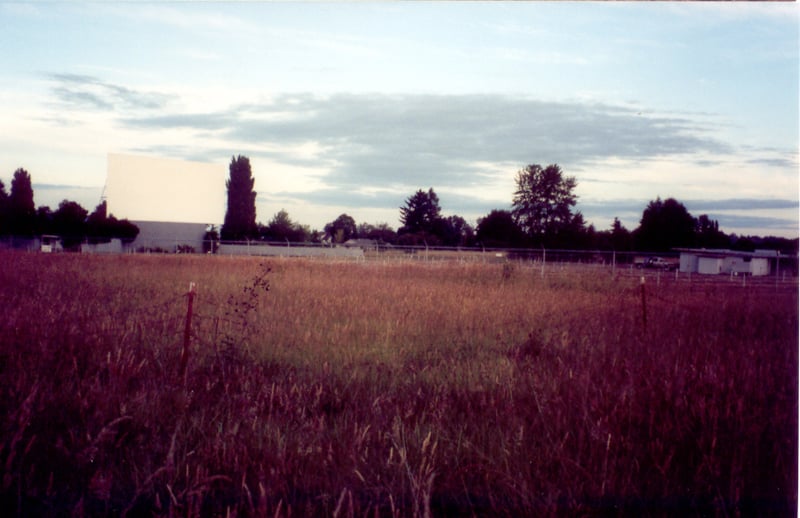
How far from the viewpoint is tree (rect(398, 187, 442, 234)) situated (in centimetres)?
5955

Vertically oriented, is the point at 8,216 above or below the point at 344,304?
above

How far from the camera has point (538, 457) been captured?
3.75 meters

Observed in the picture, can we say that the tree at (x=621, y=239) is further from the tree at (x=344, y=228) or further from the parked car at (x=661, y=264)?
the tree at (x=344, y=228)

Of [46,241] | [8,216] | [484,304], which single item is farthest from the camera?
[46,241]

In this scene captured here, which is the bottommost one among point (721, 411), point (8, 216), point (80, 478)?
point (80, 478)

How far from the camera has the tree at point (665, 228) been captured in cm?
4334

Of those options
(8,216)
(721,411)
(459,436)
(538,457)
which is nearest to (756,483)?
(721,411)

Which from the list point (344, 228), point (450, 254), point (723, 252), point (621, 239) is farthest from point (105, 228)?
point (723, 252)

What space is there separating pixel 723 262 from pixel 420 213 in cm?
2734

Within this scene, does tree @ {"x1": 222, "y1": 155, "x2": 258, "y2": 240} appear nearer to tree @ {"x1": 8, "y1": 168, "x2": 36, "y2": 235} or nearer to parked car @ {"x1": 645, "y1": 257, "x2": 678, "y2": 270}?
tree @ {"x1": 8, "y1": 168, "x2": 36, "y2": 235}

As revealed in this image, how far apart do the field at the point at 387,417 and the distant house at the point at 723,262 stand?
36.9m

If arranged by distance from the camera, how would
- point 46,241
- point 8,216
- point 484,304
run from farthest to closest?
point 46,241, point 8,216, point 484,304

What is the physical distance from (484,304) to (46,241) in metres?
30.8

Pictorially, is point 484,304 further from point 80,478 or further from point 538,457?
point 80,478
